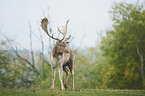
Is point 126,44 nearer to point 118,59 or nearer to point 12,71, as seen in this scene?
point 118,59

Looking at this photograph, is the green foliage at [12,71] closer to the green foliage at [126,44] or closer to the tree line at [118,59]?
the tree line at [118,59]

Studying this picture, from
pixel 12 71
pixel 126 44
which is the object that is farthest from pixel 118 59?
pixel 12 71

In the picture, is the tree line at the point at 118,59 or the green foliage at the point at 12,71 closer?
the tree line at the point at 118,59

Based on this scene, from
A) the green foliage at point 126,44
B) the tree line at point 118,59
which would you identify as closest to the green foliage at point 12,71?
the tree line at point 118,59

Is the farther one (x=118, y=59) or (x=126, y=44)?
(x=118, y=59)

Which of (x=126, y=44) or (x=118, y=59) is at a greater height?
(x=126, y=44)

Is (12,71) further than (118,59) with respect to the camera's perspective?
No

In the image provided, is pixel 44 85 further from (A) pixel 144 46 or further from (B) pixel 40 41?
(A) pixel 144 46

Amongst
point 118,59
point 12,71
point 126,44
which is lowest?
point 12,71

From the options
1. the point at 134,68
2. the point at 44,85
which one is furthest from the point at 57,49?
the point at 134,68

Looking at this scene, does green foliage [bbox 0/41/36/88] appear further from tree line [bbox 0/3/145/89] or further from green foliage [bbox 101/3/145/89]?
green foliage [bbox 101/3/145/89]

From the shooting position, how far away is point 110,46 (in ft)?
82.9

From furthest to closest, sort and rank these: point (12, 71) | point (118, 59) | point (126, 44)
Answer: point (118, 59), point (12, 71), point (126, 44)

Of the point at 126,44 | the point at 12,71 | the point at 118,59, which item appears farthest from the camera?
the point at 118,59
